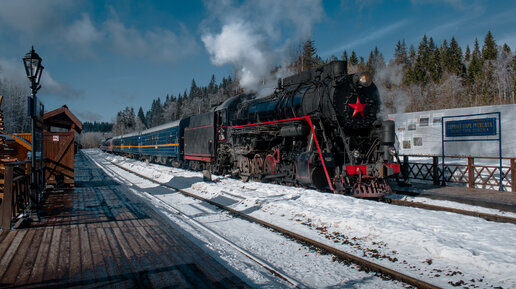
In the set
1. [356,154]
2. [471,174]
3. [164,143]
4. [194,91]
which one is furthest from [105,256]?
[194,91]

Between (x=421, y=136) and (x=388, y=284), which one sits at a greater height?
(x=421, y=136)

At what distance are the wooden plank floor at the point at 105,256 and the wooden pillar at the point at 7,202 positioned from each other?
0.78ft

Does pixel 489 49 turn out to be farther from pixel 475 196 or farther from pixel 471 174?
pixel 475 196

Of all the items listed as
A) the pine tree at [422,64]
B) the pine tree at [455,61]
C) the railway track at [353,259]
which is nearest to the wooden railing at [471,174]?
the railway track at [353,259]

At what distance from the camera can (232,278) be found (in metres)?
4.02

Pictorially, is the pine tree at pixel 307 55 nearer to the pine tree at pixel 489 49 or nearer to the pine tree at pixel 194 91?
the pine tree at pixel 489 49

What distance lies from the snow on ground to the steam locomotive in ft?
3.38

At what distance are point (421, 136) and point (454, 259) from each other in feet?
75.2

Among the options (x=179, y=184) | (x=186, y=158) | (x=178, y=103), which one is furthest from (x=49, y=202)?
(x=178, y=103)

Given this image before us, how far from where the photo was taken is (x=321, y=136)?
9914mm

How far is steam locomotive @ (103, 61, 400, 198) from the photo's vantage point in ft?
30.6

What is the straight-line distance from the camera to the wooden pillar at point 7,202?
5.68 m

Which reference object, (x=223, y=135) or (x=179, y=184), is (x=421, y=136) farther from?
(x=179, y=184)

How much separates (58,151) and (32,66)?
15.9 feet
